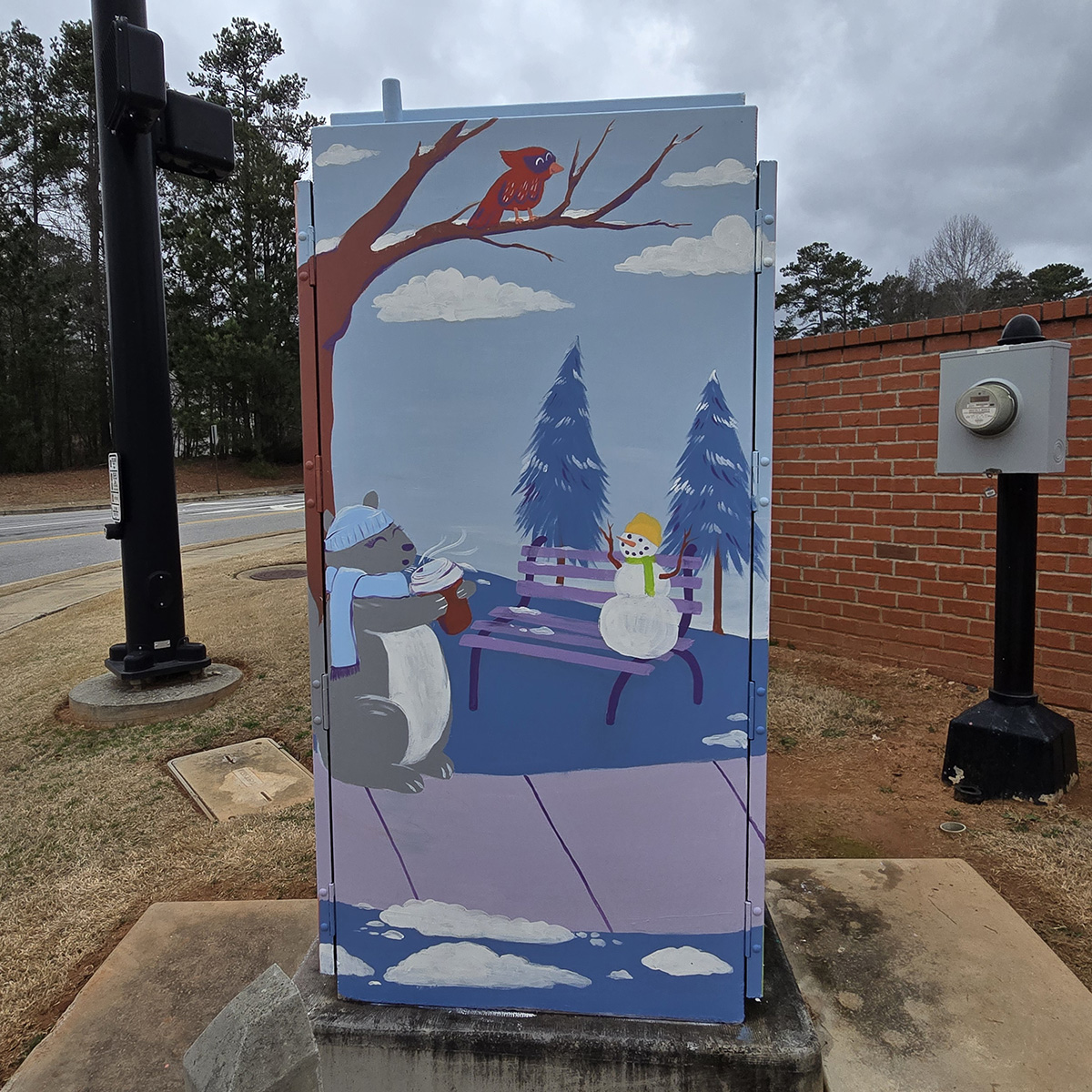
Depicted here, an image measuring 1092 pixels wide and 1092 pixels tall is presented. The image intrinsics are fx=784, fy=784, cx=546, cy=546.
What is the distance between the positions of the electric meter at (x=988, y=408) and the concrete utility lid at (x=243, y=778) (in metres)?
3.23

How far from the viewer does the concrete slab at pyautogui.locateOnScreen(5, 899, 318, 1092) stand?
1.95 metres

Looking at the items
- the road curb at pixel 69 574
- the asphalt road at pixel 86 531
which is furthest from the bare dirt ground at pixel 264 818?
the asphalt road at pixel 86 531

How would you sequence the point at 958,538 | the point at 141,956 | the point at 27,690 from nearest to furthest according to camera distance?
1. the point at 141,956
2. the point at 958,538
3. the point at 27,690

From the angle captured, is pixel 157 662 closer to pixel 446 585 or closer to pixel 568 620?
pixel 446 585

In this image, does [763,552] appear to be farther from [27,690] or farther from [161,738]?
[27,690]

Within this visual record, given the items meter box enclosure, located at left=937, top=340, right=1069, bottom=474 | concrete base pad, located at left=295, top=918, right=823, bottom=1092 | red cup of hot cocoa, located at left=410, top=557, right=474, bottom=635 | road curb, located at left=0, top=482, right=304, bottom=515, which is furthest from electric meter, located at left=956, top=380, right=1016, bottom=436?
road curb, located at left=0, top=482, right=304, bottom=515

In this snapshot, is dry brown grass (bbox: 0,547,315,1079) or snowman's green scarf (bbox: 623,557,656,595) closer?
snowman's green scarf (bbox: 623,557,656,595)

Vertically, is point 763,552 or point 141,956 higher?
point 763,552

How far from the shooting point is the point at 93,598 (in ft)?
26.6

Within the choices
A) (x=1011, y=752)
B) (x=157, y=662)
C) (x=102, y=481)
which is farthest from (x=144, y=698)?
(x=102, y=481)

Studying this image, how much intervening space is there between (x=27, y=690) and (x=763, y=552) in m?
5.19

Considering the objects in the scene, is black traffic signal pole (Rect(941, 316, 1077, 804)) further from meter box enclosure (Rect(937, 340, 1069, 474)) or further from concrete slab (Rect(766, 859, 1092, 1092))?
concrete slab (Rect(766, 859, 1092, 1092))

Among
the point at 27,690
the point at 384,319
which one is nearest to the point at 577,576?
the point at 384,319

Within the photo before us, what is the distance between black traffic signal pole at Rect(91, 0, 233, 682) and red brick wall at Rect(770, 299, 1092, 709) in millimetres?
3886
